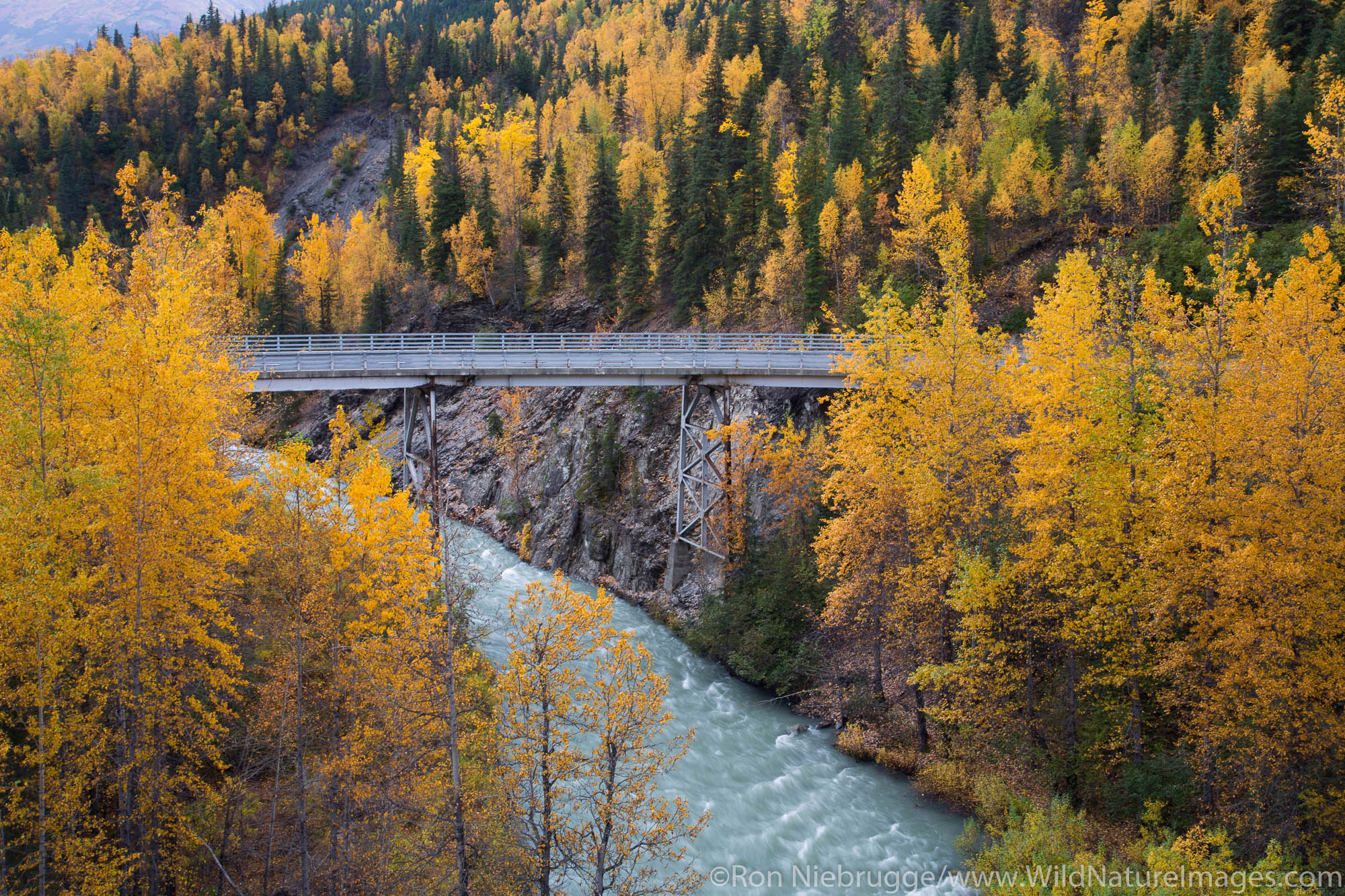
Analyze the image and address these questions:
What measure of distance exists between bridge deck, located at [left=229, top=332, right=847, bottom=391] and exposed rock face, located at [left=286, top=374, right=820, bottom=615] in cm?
→ 310

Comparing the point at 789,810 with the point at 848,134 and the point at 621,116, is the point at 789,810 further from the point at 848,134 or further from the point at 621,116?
the point at 621,116

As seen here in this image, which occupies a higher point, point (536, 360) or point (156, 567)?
point (536, 360)

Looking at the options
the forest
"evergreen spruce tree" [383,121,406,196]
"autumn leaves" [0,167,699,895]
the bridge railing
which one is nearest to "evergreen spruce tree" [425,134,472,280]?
"evergreen spruce tree" [383,121,406,196]

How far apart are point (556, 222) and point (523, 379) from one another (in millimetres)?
32791

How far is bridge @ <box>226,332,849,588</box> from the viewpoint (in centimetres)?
2602

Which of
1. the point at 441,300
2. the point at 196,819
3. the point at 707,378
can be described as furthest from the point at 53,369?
the point at 441,300

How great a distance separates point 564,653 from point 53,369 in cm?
851

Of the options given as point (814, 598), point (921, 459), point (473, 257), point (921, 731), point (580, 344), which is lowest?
point (921, 731)

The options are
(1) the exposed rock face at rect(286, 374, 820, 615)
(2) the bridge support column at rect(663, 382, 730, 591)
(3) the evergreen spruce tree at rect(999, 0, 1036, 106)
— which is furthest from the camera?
(3) the evergreen spruce tree at rect(999, 0, 1036, 106)

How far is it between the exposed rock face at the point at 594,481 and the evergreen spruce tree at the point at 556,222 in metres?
12.8

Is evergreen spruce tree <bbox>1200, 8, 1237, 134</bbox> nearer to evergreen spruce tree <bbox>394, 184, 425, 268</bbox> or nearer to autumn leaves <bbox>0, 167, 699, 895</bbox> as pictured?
autumn leaves <bbox>0, 167, 699, 895</bbox>

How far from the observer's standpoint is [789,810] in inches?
691

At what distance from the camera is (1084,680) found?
16.2 metres

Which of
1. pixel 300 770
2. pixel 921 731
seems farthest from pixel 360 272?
pixel 921 731
